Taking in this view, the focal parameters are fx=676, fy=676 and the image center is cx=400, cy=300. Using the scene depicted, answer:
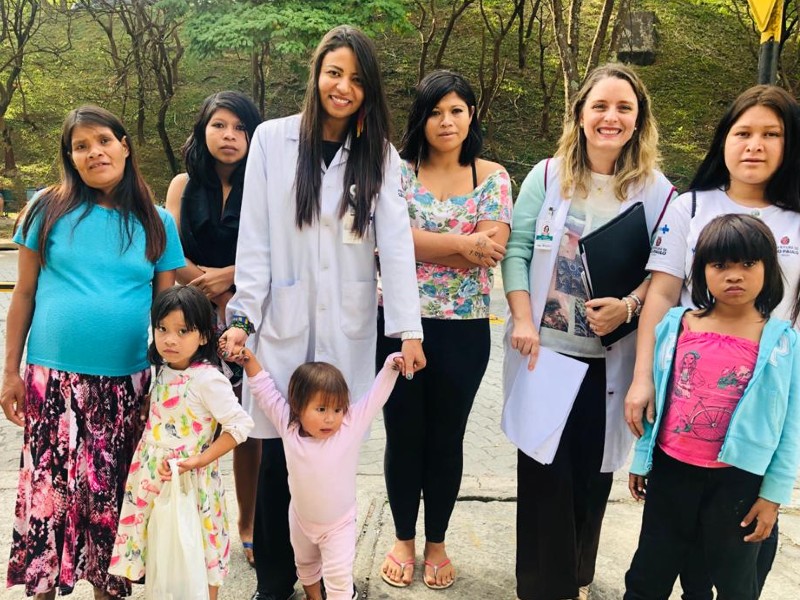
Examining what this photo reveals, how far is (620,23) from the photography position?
11.2m

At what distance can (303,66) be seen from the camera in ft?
46.4

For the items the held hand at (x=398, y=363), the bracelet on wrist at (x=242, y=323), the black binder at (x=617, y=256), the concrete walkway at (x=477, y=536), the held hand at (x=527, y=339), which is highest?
the black binder at (x=617, y=256)

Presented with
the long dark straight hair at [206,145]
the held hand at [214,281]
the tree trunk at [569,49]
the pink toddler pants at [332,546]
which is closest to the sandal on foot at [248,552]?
the pink toddler pants at [332,546]

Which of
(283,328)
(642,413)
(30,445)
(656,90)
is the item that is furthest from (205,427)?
(656,90)

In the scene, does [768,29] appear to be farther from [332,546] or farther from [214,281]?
[332,546]

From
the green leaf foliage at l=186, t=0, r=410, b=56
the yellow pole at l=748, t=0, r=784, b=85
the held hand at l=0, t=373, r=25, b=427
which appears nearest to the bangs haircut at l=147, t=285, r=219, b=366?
the held hand at l=0, t=373, r=25, b=427

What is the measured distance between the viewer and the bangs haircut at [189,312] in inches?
92.0

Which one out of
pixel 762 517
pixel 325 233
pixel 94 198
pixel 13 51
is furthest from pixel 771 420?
pixel 13 51

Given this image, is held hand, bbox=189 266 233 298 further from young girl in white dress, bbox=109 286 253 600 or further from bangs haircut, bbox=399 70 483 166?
bangs haircut, bbox=399 70 483 166

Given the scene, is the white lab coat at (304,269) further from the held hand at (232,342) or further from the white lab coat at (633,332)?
the white lab coat at (633,332)

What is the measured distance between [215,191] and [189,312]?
2.47 ft

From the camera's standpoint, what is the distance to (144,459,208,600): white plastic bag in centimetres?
225

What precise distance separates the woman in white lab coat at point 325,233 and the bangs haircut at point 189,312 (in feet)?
0.30

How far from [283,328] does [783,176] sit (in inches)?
69.8
